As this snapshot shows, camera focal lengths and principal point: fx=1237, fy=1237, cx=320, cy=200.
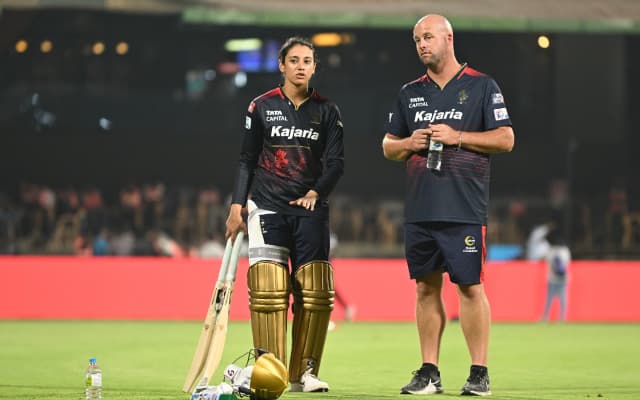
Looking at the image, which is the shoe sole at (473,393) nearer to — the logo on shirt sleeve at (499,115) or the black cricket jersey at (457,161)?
the black cricket jersey at (457,161)

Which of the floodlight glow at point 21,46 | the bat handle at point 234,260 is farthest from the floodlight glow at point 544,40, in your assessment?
the bat handle at point 234,260

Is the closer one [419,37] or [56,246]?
[419,37]

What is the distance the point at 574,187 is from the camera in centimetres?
2577

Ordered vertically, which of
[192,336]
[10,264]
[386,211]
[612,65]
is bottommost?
[192,336]

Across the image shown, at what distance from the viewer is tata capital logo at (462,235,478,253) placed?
7.08m

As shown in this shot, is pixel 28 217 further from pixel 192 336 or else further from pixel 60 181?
pixel 192 336

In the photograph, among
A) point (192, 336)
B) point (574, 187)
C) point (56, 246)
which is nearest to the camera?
point (192, 336)

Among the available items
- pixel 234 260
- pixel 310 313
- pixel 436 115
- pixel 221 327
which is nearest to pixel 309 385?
pixel 310 313

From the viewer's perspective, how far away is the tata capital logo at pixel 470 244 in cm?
708

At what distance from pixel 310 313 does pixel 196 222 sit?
15.8 meters

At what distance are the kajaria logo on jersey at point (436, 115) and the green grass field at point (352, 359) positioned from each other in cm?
161

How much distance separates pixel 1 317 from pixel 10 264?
0.76 meters

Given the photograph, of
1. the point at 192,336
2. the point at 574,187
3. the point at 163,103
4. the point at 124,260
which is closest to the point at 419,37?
the point at 192,336

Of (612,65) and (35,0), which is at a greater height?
(612,65)
